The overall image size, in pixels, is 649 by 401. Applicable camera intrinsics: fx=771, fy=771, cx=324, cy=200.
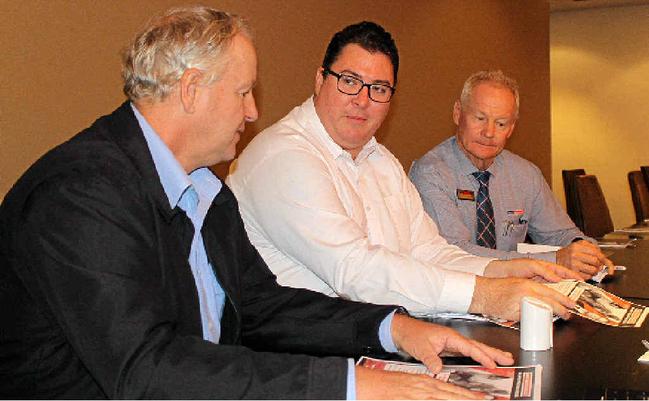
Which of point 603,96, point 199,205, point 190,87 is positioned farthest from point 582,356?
point 603,96

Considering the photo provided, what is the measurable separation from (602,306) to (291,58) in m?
2.98

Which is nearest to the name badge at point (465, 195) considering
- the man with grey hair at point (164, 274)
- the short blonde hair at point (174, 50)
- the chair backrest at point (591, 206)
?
the chair backrest at point (591, 206)

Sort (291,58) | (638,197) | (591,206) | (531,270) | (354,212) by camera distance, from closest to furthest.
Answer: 1. (531,270)
2. (354,212)
3. (291,58)
4. (591,206)
5. (638,197)

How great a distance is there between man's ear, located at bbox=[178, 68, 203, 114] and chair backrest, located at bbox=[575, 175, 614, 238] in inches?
144

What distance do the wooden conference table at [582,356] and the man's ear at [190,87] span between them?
0.74 metres

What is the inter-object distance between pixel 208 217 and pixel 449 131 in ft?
18.2

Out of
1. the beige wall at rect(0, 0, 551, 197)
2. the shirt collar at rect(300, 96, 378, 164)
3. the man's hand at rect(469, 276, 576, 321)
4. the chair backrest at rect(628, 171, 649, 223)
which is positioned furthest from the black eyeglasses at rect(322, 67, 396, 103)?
the chair backrest at rect(628, 171, 649, 223)

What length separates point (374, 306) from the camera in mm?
1788

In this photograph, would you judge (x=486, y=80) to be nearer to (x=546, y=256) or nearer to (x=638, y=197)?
(x=546, y=256)

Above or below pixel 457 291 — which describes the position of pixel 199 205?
above

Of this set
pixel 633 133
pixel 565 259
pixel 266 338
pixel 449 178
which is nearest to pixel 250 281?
pixel 266 338

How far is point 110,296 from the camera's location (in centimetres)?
121

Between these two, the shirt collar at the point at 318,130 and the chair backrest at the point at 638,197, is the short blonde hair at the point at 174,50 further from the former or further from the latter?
the chair backrest at the point at 638,197

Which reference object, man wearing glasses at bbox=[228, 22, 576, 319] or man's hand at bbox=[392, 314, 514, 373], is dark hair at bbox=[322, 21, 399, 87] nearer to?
man wearing glasses at bbox=[228, 22, 576, 319]
